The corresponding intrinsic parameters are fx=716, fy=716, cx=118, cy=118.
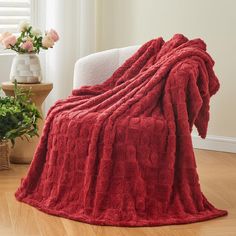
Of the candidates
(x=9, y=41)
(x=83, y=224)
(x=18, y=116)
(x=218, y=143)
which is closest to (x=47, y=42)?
(x=9, y=41)

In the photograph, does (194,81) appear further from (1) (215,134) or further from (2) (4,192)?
(1) (215,134)

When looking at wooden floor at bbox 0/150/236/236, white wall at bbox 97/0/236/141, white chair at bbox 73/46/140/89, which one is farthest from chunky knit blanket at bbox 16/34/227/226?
white wall at bbox 97/0/236/141

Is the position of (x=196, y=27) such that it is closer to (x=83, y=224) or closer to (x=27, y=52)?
(x=27, y=52)

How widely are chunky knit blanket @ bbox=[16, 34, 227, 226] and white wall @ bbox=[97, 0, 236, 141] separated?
3.99 ft

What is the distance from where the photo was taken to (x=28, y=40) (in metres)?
4.38

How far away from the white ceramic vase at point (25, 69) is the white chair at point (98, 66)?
21.1 inches

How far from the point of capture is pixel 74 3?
16.1ft

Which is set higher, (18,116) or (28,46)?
(28,46)

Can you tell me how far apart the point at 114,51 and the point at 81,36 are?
99 centimetres

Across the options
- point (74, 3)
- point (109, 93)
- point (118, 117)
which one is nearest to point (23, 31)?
point (74, 3)

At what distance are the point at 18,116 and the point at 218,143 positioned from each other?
4.66 feet

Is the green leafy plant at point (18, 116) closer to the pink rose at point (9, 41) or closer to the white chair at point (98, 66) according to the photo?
the pink rose at point (9, 41)

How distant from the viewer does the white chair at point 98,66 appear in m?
3.91

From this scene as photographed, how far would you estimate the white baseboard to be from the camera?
4.77 m
